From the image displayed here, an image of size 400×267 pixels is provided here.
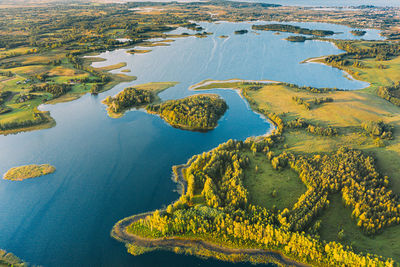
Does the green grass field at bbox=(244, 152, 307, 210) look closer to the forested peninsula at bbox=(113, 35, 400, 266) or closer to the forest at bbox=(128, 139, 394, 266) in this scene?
the forested peninsula at bbox=(113, 35, 400, 266)

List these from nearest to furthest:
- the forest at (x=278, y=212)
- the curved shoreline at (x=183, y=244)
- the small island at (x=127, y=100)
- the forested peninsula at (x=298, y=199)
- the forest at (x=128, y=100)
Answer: the forest at (x=278, y=212) → the curved shoreline at (x=183, y=244) → the forested peninsula at (x=298, y=199) → the small island at (x=127, y=100) → the forest at (x=128, y=100)

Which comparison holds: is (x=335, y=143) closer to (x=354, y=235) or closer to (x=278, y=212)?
(x=354, y=235)

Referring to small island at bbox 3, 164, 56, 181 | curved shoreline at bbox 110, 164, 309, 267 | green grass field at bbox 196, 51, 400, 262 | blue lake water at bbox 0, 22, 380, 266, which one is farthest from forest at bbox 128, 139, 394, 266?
small island at bbox 3, 164, 56, 181

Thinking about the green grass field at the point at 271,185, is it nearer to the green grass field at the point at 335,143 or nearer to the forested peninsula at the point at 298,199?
the green grass field at the point at 335,143

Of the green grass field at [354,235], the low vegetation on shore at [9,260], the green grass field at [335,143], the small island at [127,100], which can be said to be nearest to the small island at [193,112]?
the small island at [127,100]

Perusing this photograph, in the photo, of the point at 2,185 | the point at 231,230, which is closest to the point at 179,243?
the point at 231,230

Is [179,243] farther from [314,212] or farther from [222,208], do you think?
[314,212]
